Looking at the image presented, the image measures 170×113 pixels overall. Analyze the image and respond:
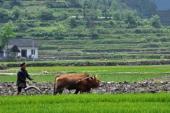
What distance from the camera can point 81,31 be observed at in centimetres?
13350

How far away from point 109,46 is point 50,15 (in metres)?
33.0

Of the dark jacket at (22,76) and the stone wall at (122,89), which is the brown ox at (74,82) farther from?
the stone wall at (122,89)

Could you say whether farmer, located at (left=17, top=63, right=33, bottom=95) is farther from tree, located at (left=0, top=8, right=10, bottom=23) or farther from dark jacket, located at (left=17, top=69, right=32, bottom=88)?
tree, located at (left=0, top=8, right=10, bottom=23)

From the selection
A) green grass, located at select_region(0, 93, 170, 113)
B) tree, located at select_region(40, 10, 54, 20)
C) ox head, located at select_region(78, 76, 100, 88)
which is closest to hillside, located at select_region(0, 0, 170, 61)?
tree, located at select_region(40, 10, 54, 20)

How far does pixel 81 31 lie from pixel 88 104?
4489 inches

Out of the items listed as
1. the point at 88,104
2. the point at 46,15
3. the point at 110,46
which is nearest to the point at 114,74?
the point at 88,104

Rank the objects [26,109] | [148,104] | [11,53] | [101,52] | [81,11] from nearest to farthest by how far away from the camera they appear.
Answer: [26,109] → [148,104] → [11,53] → [101,52] → [81,11]

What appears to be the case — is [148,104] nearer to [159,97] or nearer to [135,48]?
[159,97]

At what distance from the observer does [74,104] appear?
19.9m

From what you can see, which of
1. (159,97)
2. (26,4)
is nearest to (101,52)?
(26,4)

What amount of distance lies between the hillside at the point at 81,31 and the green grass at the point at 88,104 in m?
74.3

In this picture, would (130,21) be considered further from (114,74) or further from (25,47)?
(114,74)

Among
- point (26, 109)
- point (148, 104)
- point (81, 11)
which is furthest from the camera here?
point (81, 11)

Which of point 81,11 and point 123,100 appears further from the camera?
point 81,11
